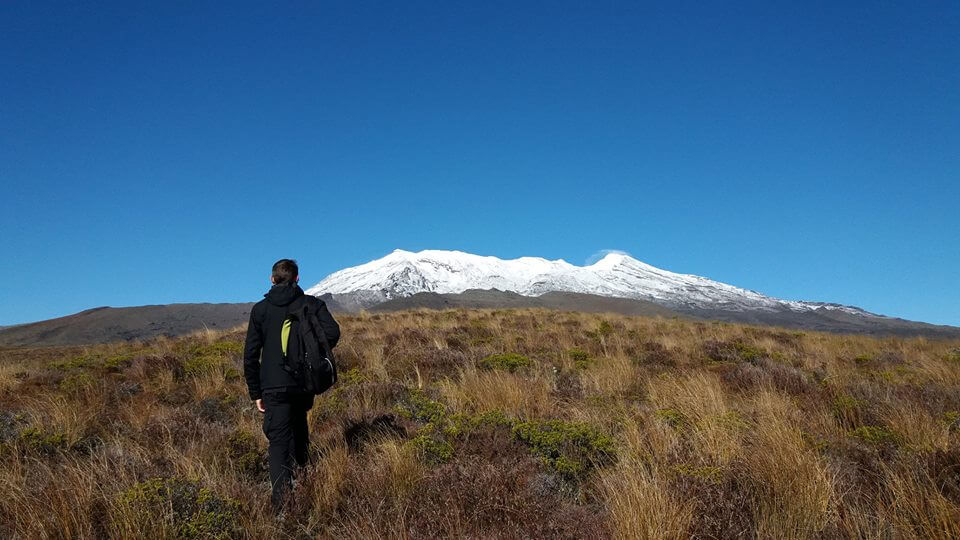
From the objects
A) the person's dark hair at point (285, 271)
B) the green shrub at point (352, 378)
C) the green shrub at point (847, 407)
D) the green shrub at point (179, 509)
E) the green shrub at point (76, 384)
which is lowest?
the green shrub at point (847, 407)

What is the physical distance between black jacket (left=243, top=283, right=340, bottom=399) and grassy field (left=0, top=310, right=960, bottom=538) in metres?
0.79

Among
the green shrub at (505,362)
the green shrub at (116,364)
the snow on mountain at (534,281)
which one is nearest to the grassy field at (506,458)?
the green shrub at (505,362)

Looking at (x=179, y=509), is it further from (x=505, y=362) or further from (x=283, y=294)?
(x=505, y=362)

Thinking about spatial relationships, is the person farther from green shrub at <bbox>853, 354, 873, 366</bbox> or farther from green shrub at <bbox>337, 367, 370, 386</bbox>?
green shrub at <bbox>853, 354, 873, 366</bbox>

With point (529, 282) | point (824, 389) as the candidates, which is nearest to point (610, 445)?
point (824, 389)

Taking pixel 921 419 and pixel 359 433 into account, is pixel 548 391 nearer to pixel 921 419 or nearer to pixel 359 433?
pixel 359 433

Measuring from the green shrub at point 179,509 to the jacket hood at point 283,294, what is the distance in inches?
61.2

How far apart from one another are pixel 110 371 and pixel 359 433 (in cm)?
812

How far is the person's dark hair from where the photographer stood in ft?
15.0

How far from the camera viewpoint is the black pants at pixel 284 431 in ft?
13.6

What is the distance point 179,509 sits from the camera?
10.8 feet

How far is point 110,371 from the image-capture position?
34.5ft

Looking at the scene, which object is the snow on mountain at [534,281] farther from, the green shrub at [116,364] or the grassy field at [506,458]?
the grassy field at [506,458]

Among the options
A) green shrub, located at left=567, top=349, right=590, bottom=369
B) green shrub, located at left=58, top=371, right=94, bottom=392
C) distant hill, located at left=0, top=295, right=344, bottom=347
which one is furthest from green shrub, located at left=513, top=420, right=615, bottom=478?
distant hill, located at left=0, top=295, right=344, bottom=347
